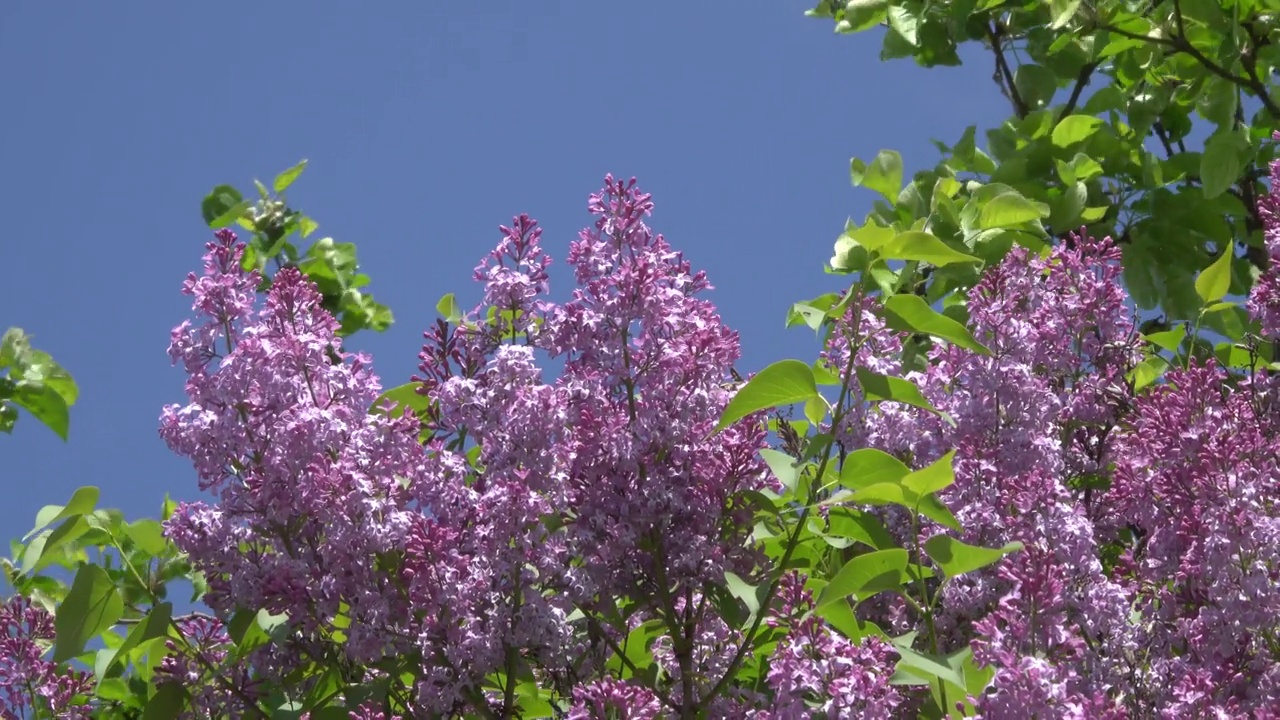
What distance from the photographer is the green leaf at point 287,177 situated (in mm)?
3402

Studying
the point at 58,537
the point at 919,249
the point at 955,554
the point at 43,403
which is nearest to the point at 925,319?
the point at 919,249

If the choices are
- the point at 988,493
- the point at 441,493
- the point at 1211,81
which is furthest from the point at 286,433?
the point at 1211,81

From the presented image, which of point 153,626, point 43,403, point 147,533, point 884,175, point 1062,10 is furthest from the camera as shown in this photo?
point 1062,10

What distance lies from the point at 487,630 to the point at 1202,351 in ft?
4.90

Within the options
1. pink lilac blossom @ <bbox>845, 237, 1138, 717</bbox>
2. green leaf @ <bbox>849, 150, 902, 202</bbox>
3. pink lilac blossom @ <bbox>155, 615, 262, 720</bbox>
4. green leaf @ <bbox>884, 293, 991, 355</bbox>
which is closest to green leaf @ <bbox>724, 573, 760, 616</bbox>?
pink lilac blossom @ <bbox>845, 237, 1138, 717</bbox>

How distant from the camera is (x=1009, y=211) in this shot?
2684 millimetres

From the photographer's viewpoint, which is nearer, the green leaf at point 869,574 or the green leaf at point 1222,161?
the green leaf at point 869,574

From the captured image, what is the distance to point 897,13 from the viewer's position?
3.96 metres

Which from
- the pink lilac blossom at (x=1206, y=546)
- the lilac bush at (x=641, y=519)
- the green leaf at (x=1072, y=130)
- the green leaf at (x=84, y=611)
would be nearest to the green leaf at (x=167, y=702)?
the lilac bush at (x=641, y=519)

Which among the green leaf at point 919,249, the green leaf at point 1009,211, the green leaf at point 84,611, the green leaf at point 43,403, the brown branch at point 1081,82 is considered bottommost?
the green leaf at point 84,611

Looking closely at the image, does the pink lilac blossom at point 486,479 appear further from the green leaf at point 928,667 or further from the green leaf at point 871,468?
the green leaf at point 928,667

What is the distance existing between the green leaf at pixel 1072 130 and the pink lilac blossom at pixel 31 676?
236cm

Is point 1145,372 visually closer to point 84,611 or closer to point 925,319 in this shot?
point 925,319

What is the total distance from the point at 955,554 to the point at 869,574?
0.09 meters
